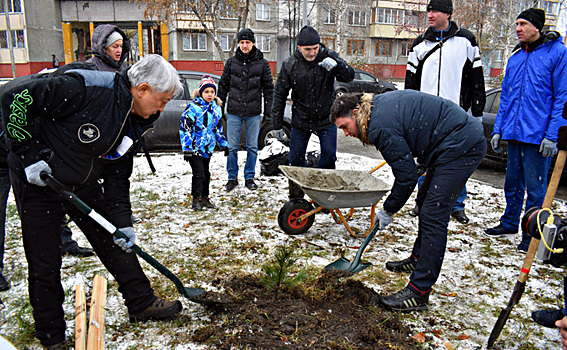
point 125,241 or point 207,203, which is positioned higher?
point 125,241

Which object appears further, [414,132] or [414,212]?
[414,212]

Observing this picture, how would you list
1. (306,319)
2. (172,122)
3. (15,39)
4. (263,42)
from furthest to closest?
(263,42) → (15,39) → (172,122) → (306,319)

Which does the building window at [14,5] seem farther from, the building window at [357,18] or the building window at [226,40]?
the building window at [357,18]

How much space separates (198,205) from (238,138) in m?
1.19

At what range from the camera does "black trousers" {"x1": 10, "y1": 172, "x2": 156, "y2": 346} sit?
2.29 meters

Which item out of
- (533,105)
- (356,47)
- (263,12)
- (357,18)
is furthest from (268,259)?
(357,18)

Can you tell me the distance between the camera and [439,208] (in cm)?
293

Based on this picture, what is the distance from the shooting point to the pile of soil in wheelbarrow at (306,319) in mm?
2559

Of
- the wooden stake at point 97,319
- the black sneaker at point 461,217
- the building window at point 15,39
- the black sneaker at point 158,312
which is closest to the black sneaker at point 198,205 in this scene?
the black sneaker at point 158,312

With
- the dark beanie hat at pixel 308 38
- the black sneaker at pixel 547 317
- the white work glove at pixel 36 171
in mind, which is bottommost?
the black sneaker at pixel 547 317

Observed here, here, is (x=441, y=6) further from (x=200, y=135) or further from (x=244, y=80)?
(x=200, y=135)

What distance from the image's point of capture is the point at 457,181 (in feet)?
9.55

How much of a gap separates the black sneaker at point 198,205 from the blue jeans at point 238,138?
906 millimetres

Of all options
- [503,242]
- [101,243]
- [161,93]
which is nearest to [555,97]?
[503,242]
